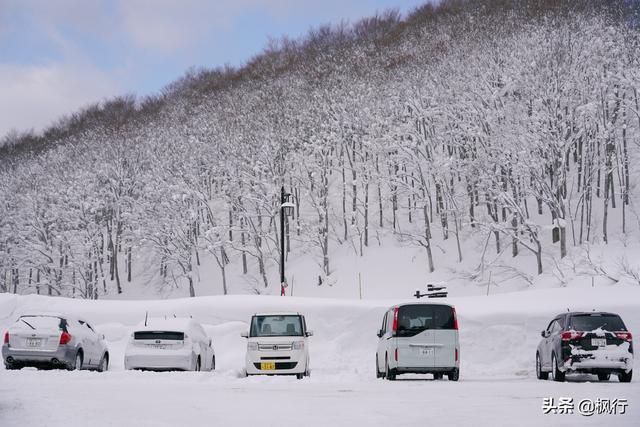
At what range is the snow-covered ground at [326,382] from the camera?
1059cm

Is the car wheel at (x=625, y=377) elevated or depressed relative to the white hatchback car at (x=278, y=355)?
depressed

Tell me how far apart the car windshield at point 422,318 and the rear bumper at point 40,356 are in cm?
827

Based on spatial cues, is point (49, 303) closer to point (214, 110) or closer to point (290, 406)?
point (290, 406)

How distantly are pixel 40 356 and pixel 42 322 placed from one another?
35.4 inches

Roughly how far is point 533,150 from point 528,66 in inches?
446

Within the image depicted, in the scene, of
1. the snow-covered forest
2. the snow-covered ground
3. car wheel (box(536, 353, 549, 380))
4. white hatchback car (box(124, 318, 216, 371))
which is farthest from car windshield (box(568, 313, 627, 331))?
the snow-covered forest

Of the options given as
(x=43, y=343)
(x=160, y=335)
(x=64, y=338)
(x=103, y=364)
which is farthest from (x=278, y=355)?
(x=43, y=343)

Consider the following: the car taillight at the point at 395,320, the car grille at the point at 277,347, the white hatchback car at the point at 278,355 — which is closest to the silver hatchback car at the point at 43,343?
the white hatchback car at the point at 278,355

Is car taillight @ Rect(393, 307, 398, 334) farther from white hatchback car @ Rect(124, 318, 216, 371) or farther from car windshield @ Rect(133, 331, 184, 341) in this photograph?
car windshield @ Rect(133, 331, 184, 341)

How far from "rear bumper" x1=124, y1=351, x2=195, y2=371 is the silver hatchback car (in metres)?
1.70

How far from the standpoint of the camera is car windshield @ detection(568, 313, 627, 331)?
18.2 m

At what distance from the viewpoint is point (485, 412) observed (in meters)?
11.1

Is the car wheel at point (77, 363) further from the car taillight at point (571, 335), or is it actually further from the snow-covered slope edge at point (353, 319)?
the car taillight at point (571, 335)

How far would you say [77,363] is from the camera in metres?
19.9
